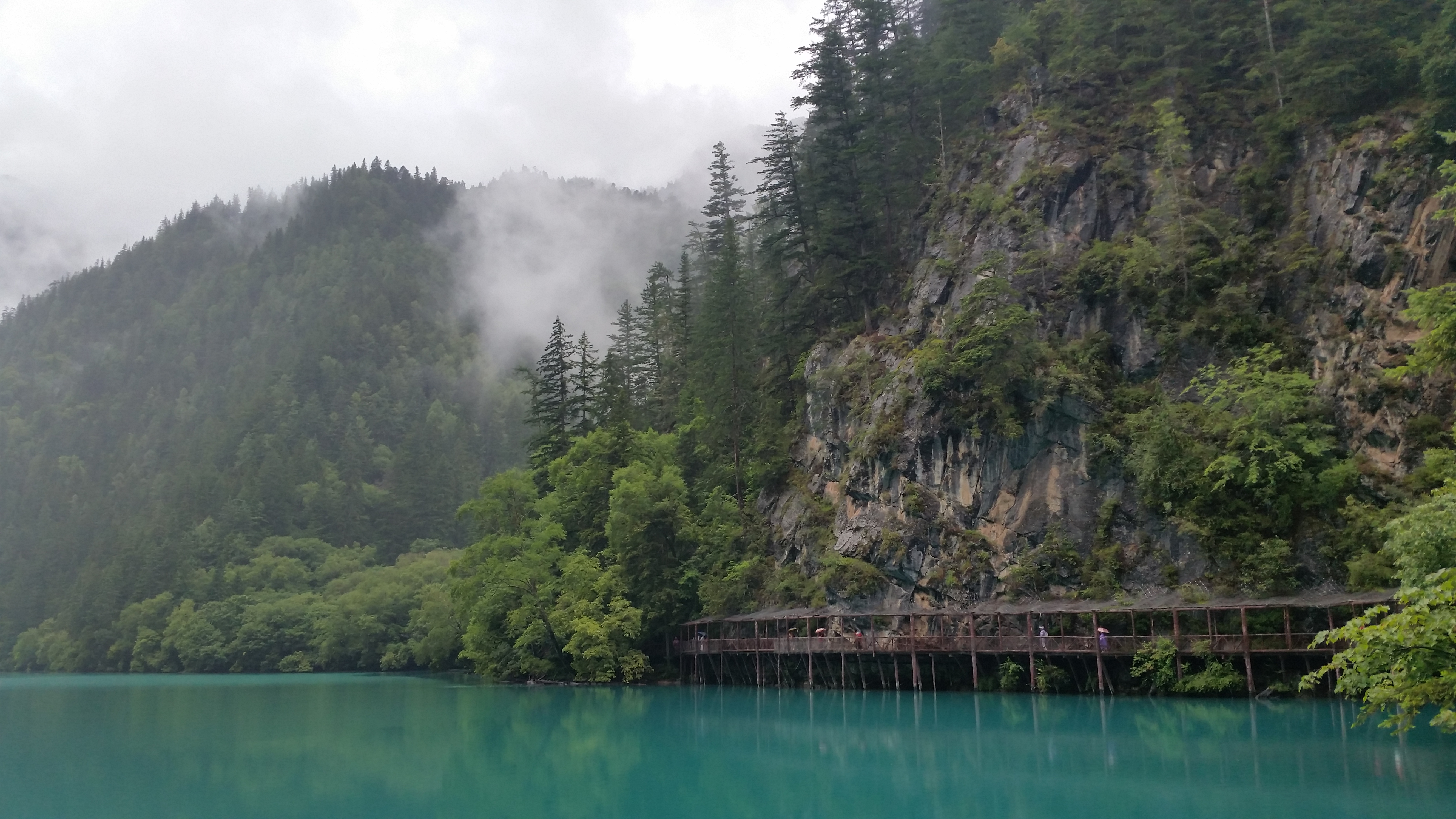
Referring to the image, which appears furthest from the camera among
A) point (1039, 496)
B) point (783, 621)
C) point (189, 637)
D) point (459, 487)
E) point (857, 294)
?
point (459, 487)

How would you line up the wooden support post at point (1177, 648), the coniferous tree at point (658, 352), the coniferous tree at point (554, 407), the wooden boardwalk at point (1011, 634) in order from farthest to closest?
the coniferous tree at point (658, 352), the coniferous tree at point (554, 407), the wooden support post at point (1177, 648), the wooden boardwalk at point (1011, 634)

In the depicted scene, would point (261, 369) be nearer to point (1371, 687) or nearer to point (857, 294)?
point (857, 294)

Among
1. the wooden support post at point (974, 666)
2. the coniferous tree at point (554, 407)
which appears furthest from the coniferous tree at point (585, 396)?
the wooden support post at point (974, 666)

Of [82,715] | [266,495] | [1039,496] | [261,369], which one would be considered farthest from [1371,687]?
[261,369]

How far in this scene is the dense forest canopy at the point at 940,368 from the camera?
40156 millimetres

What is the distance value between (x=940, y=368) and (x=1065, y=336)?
6097mm

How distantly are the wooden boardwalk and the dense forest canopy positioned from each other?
4.40ft

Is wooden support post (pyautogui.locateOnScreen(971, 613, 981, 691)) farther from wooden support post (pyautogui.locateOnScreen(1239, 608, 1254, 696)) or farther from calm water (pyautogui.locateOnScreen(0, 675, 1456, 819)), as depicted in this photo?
wooden support post (pyautogui.locateOnScreen(1239, 608, 1254, 696))

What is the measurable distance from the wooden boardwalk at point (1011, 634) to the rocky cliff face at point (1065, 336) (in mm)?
1752

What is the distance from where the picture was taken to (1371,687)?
47.5ft

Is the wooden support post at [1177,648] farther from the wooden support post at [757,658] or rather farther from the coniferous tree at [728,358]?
the coniferous tree at [728,358]

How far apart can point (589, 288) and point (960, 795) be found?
169 metres

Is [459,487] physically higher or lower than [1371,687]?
higher

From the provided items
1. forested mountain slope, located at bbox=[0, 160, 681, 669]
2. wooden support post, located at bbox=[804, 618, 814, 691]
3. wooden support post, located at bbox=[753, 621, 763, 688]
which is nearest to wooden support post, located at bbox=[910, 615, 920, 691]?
wooden support post, located at bbox=[804, 618, 814, 691]
